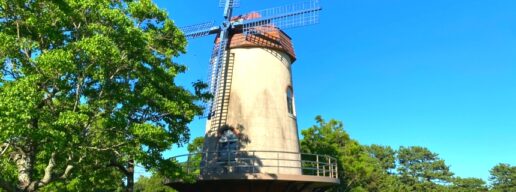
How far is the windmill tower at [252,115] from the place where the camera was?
15.5m

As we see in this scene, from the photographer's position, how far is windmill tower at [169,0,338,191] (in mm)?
15531

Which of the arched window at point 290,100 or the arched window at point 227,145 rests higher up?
the arched window at point 290,100

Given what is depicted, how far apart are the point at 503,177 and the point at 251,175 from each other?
6393 cm

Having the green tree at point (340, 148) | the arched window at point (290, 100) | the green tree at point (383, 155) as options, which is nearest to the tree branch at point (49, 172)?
the arched window at point (290, 100)

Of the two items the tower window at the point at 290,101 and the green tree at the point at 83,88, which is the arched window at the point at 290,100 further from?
the green tree at the point at 83,88

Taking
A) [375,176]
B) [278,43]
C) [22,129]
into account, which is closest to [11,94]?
[22,129]

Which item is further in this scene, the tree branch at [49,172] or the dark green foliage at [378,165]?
the dark green foliage at [378,165]

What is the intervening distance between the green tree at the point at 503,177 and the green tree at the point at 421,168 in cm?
854

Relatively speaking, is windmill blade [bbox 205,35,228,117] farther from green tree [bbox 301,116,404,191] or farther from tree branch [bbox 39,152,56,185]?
green tree [bbox 301,116,404,191]

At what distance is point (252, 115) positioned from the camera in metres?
16.9

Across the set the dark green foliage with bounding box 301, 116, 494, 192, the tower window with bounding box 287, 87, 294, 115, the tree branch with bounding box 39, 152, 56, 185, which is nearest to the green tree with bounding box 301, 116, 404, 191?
the dark green foliage with bounding box 301, 116, 494, 192

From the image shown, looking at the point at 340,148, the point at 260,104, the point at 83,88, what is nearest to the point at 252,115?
the point at 260,104

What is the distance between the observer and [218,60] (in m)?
17.9

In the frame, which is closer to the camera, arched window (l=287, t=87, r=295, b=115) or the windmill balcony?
the windmill balcony
